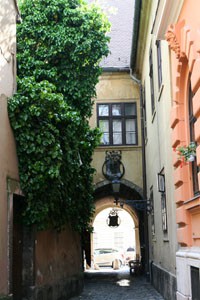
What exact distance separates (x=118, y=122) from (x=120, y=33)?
5.01m

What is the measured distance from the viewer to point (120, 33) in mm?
23094

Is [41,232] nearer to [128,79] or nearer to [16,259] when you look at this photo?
[16,259]

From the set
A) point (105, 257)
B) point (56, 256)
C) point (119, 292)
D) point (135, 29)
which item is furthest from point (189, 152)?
point (105, 257)

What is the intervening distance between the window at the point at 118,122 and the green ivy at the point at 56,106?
5.48m

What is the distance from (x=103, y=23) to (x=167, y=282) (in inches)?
303

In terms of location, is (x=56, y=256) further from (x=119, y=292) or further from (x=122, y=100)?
(x=122, y=100)

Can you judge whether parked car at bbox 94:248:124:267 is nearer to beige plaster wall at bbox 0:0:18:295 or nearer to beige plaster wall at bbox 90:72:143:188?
beige plaster wall at bbox 90:72:143:188

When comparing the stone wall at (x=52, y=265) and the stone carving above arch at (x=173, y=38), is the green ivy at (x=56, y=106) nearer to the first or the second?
the stone wall at (x=52, y=265)

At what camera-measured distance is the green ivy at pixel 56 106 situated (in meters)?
Result: 10.5

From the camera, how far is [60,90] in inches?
538

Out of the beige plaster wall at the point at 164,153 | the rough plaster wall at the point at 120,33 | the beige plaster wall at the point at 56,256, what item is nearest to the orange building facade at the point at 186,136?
the beige plaster wall at the point at 164,153

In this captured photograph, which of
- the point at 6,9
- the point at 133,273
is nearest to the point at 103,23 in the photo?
the point at 6,9

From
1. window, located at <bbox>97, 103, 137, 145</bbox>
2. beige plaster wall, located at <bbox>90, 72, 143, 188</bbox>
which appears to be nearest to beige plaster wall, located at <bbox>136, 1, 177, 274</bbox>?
beige plaster wall, located at <bbox>90, 72, 143, 188</bbox>

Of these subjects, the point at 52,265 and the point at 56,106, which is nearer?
the point at 56,106
